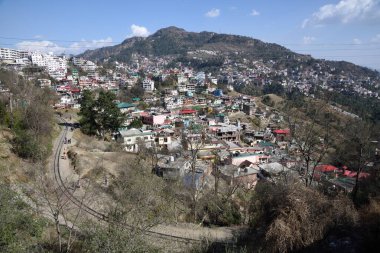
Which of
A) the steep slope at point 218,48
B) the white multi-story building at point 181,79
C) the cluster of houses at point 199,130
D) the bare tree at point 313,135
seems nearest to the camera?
the bare tree at point 313,135

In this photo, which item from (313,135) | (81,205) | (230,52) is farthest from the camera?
(230,52)

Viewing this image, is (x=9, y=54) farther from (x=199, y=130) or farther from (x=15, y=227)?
(x=15, y=227)

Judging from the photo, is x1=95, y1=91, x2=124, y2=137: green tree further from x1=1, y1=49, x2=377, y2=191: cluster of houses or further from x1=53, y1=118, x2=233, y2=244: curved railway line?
x1=53, y1=118, x2=233, y2=244: curved railway line

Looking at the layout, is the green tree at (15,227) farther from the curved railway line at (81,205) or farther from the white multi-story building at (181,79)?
the white multi-story building at (181,79)

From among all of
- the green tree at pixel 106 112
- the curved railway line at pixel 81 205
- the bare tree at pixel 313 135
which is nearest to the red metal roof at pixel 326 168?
the bare tree at pixel 313 135

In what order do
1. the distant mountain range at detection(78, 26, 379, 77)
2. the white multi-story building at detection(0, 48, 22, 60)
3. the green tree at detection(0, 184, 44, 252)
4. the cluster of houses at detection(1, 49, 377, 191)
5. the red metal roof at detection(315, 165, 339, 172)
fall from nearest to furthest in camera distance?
the green tree at detection(0, 184, 44, 252)
the cluster of houses at detection(1, 49, 377, 191)
the red metal roof at detection(315, 165, 339, 172)
the white multi-story building at detection(0, 48, 22, 60)
the distant mountain range at detection(78, 26, 379, 77)

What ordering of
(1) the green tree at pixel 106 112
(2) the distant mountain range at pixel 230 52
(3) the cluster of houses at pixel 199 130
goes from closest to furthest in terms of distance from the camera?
1. (3) the cluster of houses at pixel 199 130
2. (1) the green tree at pixel 106 112
3. (2) the distant mountain range at pixel 230 52

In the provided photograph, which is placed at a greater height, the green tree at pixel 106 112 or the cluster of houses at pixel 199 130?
the green tree at pixel 106 112

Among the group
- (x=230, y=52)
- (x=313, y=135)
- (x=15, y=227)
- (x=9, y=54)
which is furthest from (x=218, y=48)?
(x=15, y=227)

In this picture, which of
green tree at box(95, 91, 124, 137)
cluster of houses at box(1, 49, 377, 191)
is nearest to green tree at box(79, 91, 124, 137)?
green tree at box(95, 91, 124, 137)

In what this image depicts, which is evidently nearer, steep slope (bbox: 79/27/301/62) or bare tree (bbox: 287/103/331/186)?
bare tree (bbox: 287/103/331/186)

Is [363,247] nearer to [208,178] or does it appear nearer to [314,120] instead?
[314,120]

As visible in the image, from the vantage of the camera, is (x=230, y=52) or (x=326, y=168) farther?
(x=230, y=52)

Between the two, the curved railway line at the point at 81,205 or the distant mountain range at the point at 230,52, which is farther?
the distant mountain range at the point at 230,52
